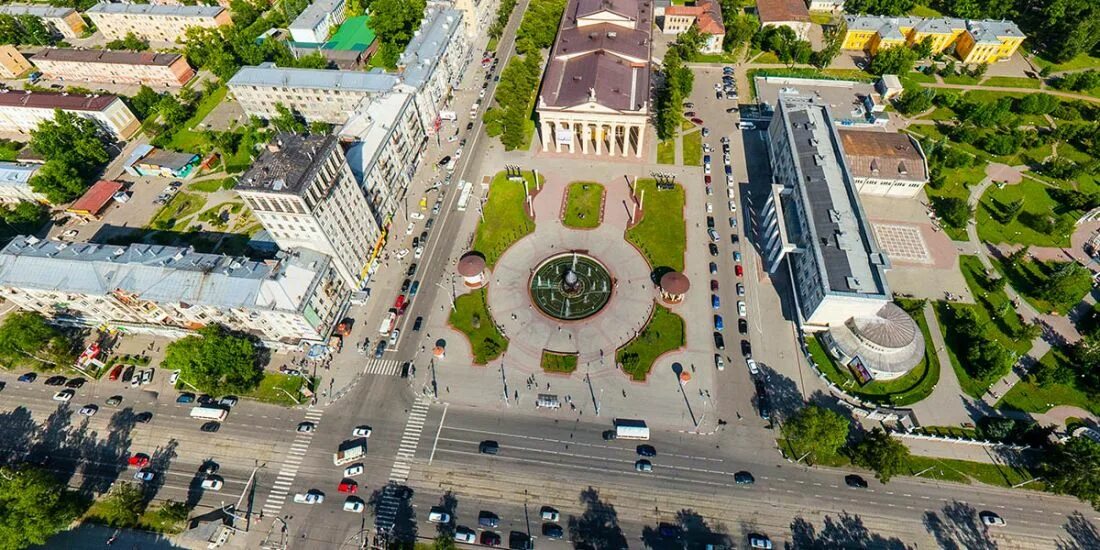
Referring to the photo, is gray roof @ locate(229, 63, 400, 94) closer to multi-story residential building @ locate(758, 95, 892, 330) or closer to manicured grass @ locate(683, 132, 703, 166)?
manicured grass @ locate(683, 132, 703, 166)

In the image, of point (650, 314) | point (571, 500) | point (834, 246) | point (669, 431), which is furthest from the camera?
point (650, 314)

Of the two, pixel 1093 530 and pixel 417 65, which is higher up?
pixel 417 65

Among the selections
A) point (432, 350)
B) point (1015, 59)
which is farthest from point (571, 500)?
point (1015, 59)

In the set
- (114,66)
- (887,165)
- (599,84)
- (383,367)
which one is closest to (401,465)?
(383,367)

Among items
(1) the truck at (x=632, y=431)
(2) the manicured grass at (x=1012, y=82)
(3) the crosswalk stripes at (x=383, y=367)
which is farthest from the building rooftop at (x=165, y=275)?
(2) the manicured grass at (x=1012, y=82)

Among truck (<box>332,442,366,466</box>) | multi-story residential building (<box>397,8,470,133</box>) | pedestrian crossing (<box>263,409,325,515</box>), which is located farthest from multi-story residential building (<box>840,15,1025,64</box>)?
pedestrian crossing (<box>263,409,325,515</box>)

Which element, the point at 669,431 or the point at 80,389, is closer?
the point at 669,431

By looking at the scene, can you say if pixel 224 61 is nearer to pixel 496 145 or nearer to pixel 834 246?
pixel 496 145

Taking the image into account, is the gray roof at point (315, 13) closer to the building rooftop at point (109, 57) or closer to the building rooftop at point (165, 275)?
the building rooftop at point (109, 57)
